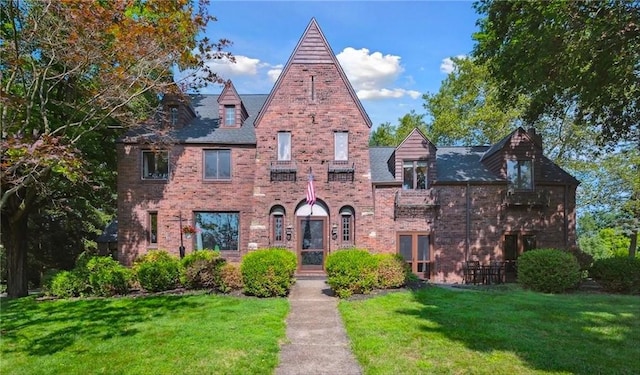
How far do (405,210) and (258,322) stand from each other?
11231mm

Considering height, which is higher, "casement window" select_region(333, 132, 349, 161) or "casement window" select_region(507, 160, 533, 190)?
"casement window" select_region(333, 132, 349, 161)

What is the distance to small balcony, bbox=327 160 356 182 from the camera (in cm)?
1762

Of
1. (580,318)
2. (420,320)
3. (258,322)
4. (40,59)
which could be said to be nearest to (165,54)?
(40,59)

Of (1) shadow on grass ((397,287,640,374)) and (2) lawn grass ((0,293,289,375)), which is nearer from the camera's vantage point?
(2) lawn grass ((0,293,289,375))

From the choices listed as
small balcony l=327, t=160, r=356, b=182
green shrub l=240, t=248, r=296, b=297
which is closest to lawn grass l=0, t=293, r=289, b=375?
green shrub l=240, t=248, r=296, b=297

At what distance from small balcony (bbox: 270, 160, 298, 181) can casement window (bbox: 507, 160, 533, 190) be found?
1033cm

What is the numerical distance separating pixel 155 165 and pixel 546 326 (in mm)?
16820

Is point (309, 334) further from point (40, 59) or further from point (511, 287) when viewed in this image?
point (40, 59)

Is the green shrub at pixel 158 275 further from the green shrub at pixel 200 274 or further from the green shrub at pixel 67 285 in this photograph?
the green shrub at pixel 67 285

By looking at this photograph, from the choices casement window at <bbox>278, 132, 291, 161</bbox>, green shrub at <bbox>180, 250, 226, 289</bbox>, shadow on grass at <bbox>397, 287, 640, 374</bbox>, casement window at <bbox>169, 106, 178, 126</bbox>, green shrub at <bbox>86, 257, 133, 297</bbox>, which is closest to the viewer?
shadow on grass at <bbox>397, 287, 640, 374</bbox>

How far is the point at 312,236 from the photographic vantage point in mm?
17812

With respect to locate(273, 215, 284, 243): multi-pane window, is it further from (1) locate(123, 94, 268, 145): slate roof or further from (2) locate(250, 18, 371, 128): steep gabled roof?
(2) locate(250, 18, 371, 128): steep gabled roof

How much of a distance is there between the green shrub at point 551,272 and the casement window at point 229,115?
1455 cm

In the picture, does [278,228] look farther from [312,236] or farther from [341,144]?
[341,144]
